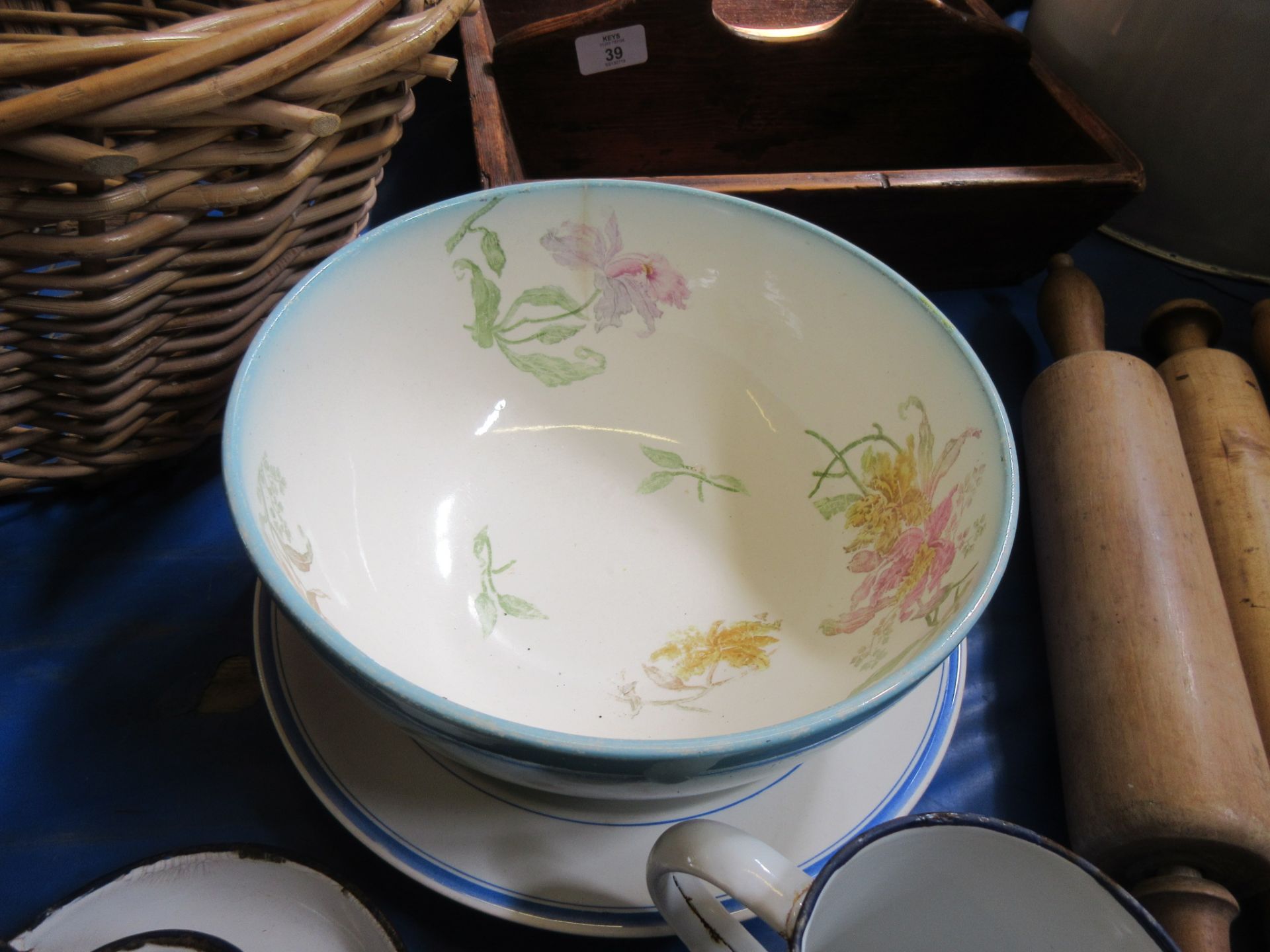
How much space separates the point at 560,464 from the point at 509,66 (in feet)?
1.22

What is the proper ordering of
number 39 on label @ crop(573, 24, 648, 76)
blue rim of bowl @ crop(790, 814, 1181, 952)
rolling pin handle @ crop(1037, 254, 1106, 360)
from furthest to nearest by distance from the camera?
number 39 on label @ crop(573, 24, 648, 76) → rolling pin handle @ crop(1037, 254, 1106, 360) → blue rim of bowl @ crop(790, 814, 1181, 952)

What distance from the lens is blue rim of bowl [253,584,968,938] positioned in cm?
34

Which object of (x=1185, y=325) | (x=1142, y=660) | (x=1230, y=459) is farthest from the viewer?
(x=1185, y=325)

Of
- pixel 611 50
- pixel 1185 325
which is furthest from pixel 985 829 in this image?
pixel 611 50

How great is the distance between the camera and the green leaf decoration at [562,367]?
56 cm

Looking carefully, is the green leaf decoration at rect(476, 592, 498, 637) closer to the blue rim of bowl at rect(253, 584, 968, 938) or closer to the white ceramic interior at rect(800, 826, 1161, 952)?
the blue rim of bowl at rect(253, 584, 968, 938)

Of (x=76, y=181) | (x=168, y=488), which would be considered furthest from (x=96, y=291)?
(x=168, y=488)

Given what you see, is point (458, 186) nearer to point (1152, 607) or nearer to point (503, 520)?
point (503, 520)

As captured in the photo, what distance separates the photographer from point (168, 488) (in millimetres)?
542

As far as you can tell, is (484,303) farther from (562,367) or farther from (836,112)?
(836,112)

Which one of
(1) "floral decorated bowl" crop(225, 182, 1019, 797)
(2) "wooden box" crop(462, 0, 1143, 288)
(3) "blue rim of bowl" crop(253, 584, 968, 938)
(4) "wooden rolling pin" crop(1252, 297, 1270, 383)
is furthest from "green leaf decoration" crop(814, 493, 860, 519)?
(4) "wooden rolling pin" crop(1252, 297, 1270, 383)

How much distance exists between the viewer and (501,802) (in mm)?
367

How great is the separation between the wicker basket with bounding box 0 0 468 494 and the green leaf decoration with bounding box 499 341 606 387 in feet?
0.44

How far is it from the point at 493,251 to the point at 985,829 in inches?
16.2
